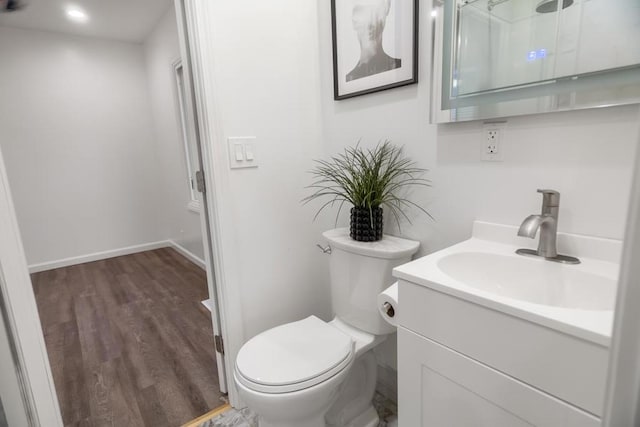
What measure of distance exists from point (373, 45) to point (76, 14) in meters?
2.97

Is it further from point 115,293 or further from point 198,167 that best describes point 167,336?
point 198,167

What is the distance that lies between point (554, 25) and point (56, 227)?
434cm

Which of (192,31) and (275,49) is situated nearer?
(192,31)

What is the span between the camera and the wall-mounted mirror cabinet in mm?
793

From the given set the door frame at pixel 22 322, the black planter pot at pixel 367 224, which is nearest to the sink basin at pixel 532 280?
the black planter pot at pixel 367 224

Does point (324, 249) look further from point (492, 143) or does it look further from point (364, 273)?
point (492, 143)

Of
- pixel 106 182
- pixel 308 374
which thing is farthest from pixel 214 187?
pixel 106 182

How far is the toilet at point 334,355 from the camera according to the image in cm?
108

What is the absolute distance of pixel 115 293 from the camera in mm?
2814

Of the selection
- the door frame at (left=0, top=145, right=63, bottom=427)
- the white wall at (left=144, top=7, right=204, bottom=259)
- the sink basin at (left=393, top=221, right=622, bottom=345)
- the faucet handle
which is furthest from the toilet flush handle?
the white wall at (left=144, top=7, right=204, bottom=259)

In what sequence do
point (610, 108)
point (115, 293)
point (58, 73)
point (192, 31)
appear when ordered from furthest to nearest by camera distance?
point (58, 73), point (115, 293), point (192, 31), point (610, 108)

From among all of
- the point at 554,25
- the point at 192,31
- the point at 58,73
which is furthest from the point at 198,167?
the point at 58,73

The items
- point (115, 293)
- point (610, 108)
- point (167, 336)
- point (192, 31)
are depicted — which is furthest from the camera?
point (115, 293)

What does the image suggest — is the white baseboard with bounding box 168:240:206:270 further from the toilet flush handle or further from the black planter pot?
the black planter pot
